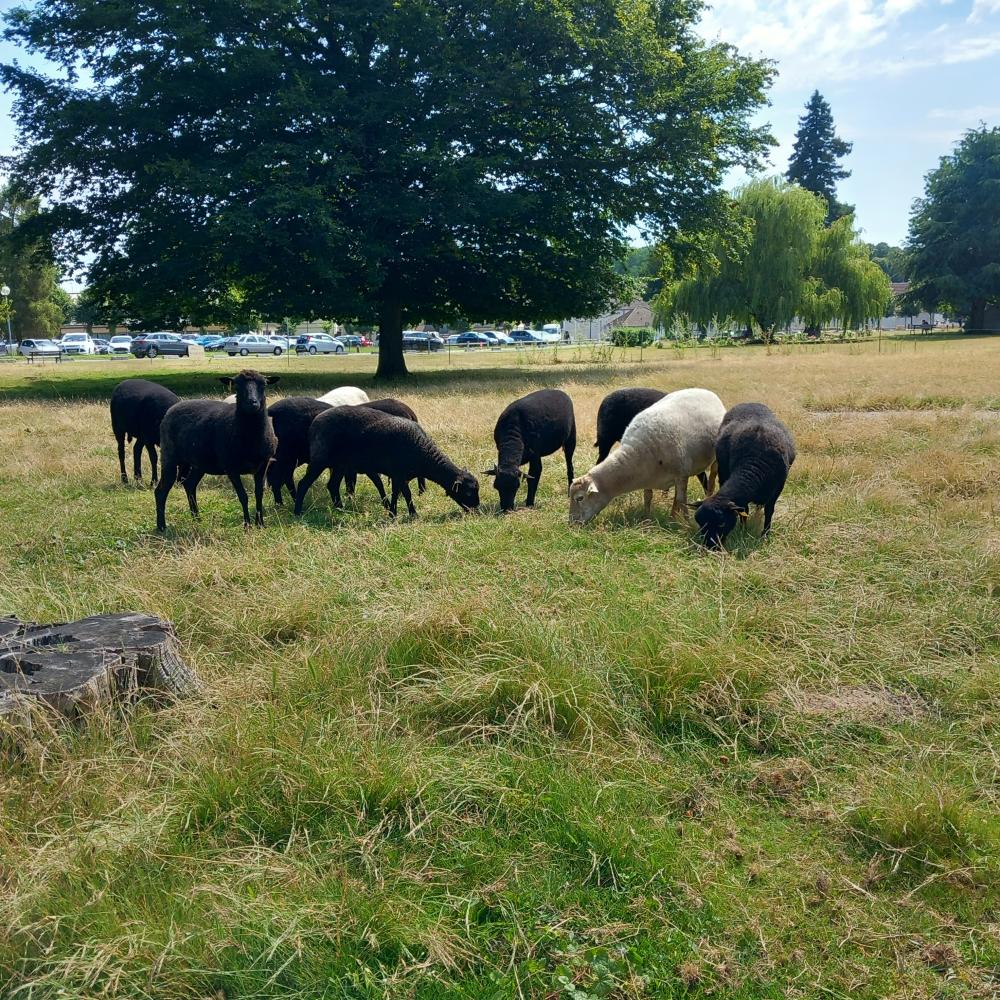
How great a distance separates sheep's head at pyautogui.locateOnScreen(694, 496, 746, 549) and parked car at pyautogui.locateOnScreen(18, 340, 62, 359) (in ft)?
207

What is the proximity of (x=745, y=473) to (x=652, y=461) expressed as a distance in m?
1.32

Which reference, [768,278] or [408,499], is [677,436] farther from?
[768,278]

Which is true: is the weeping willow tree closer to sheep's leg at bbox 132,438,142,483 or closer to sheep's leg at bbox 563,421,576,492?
sheep's leg at bbox 563,421,576,492

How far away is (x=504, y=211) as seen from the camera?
24703 mm

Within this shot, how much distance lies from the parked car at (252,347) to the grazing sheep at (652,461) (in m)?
59.1

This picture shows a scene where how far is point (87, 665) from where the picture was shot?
4.35 metres

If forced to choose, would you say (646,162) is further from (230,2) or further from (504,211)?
(230,2)

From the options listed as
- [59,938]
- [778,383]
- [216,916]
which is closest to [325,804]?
[216,916]

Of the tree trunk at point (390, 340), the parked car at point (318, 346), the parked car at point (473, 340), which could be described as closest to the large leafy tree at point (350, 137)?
the tree trunk at point (390, 340)

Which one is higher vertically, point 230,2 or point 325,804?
point 230,2

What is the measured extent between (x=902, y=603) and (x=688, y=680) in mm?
2176

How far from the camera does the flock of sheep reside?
7824 millimetres

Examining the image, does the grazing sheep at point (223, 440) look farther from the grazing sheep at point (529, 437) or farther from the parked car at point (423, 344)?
the parked car at point (423, 344)

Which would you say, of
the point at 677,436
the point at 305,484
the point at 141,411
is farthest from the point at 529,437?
the point at 141,411
